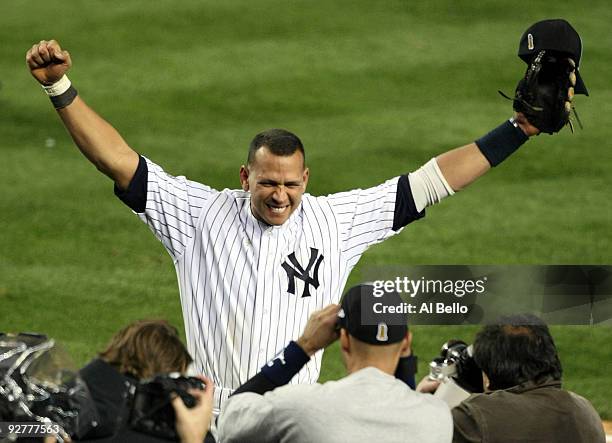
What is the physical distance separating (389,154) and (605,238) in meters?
1.94

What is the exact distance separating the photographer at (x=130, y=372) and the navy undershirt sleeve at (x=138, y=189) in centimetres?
110

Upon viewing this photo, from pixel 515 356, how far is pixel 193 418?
114 cm

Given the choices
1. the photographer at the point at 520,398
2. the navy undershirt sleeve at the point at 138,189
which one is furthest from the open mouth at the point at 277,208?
the photographer at the point at 520,398

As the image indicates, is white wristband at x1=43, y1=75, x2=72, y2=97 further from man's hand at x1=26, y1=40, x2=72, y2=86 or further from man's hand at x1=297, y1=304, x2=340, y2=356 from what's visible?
man's hand at x1=297, y1=304, x2=340, y2=356

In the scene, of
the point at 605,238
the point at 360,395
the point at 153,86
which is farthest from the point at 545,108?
the point at 153,86

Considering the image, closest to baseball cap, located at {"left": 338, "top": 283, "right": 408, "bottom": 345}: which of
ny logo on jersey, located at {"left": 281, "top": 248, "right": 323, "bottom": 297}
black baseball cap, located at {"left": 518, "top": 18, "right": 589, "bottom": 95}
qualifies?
ny logo on jersey, located at {"left": 281, "top": 248, "right": 323, "bottom": 297}

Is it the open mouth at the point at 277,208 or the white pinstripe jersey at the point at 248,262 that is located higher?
the open mouth at the point at 277,208

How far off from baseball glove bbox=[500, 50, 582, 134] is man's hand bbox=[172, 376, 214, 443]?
1.93m

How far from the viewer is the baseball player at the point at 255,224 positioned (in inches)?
180

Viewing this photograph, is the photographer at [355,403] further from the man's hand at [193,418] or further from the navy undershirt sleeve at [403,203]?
the navy undershirt sleeve at [403,203]

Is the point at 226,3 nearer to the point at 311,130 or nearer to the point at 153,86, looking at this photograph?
the point at 153,86

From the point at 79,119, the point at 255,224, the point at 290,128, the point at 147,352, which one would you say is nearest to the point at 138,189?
the point at 79,119

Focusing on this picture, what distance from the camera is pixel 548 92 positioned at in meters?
4.71

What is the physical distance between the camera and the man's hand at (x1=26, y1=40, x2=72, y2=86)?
4.41m
